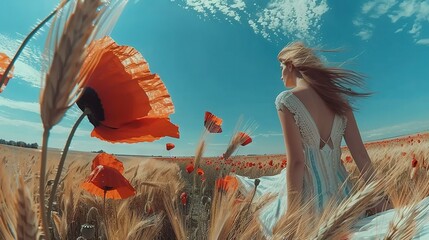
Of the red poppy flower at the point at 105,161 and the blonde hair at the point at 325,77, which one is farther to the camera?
the blonde hair at the point at 325,77

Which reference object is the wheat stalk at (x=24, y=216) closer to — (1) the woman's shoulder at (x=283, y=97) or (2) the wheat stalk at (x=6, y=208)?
(2) the wheat stalk at (x=6, y=208)

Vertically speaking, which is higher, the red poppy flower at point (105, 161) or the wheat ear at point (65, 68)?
the wheat ear at point (65, 68)

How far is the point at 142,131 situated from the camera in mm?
604

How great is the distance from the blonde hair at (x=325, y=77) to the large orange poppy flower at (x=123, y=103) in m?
1.74

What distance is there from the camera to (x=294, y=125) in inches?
85.2

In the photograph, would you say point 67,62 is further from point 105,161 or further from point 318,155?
point 318,155

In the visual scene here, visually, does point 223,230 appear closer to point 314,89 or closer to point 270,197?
point 270,197

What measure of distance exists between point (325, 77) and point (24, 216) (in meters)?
2.09

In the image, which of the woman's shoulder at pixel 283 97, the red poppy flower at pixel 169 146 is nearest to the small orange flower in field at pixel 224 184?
the woman's shoulder at pixel 283 97

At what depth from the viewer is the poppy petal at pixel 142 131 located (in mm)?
609

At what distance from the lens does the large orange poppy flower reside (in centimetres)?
62

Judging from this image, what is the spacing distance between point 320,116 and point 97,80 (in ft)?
6.23

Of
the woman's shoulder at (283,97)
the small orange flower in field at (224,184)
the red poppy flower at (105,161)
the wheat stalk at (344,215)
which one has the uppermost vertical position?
the woman's shoulder at (283,97)

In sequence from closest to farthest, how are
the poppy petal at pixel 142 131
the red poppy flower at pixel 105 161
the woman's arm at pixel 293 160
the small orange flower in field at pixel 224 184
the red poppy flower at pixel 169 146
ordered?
1. the poppy petal at pixel 142 131
2. the red poppy flower at pixel 105 161
3. the small orange flower in field at pixel 224 184
4. the woman's arm at pixel 293 160
5. the red poppy flower at pixel 169 146
